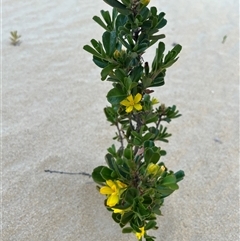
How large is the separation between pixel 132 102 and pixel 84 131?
0.79 metres

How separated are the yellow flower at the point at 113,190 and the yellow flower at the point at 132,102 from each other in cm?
20

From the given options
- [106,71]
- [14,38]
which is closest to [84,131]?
[106,71]

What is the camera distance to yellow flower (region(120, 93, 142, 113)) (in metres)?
1.00

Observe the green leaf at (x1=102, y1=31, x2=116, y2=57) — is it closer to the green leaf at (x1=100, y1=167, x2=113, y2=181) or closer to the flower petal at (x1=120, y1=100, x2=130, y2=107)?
the flower petal at (x1=120, y1=100, x2=130, y2=107)

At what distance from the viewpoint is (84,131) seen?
1.77 metres

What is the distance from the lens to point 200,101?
2.07 meters

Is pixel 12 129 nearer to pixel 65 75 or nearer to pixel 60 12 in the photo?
pixel 65 75

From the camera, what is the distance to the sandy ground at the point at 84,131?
4.41 feet

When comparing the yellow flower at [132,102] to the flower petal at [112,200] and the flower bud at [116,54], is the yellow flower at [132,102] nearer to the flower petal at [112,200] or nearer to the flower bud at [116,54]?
the flower bud at [116,54]

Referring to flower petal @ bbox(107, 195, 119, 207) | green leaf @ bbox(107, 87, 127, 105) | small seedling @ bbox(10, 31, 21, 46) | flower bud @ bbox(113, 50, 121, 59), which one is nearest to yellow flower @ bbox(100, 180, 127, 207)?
flower petal @ bbox(107, 195, 119, 207)

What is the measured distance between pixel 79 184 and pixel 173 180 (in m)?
0.58

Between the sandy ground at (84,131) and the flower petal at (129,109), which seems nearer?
the flower petal at (129,109)

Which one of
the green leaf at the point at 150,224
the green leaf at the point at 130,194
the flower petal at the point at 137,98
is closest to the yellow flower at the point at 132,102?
the flower petal at the point at 137,98

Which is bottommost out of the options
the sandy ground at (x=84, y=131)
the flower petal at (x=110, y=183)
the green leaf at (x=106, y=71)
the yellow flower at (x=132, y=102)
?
the sandy ground at (x=84, y=131)
